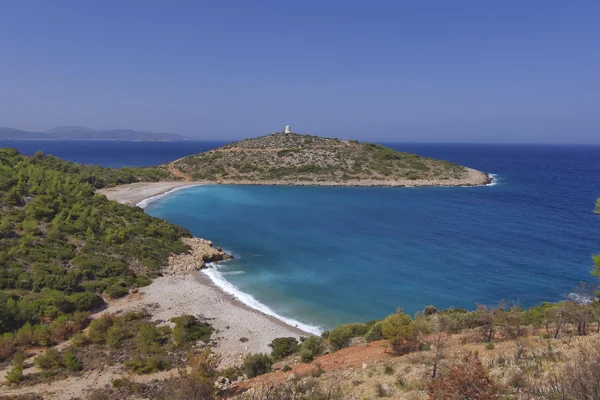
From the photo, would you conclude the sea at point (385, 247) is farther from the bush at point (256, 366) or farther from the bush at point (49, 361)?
the bush at point (49, 361)

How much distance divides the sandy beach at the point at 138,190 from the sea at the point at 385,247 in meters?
3.30

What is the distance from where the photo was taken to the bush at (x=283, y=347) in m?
16.9

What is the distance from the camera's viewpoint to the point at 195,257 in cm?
3106

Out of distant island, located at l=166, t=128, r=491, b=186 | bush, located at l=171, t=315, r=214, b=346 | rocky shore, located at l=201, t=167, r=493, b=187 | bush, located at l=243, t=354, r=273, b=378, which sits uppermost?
distant island, located at l=166, t=128, r=491, b=186

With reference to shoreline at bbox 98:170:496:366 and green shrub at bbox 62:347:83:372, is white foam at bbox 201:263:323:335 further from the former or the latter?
green shrub at bbox 62:347:83:372

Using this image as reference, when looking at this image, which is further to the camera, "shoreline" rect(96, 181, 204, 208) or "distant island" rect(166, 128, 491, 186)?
"distant island" rect(166, 128, 491, 186)

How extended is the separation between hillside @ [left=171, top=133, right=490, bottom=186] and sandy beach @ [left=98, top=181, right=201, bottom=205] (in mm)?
9251

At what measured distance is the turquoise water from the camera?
984 inches

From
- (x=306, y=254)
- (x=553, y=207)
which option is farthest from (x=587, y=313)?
(x=553, y=207)

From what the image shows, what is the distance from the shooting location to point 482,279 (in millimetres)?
28094

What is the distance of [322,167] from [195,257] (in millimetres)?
57937

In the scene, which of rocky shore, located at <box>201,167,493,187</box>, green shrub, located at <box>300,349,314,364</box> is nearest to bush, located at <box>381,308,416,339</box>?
green shrub, located at <box>300,349,314,364</box>

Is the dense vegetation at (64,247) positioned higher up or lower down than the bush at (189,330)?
higher up

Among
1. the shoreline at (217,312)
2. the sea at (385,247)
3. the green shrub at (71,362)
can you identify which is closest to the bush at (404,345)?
the shoreline at (217,312)
